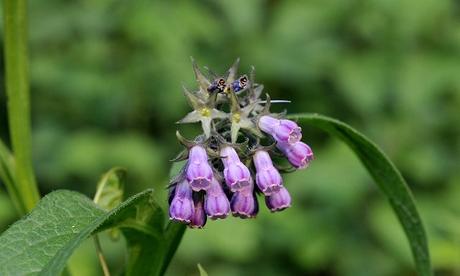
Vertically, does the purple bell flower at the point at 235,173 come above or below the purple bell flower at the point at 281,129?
below

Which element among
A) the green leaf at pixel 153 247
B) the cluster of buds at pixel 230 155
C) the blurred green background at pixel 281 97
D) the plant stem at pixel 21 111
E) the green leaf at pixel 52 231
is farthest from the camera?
the blurred green background at pixel 281 97

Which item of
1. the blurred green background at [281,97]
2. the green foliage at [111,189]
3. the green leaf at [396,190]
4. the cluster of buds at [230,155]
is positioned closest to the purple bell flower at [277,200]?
the cluster of buds at [230,155]

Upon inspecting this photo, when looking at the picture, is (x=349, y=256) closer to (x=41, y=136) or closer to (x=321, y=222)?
(x=321, y=222)

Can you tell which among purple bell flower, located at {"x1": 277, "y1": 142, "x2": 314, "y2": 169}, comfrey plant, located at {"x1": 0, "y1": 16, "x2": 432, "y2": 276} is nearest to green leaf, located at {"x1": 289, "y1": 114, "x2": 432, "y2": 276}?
comfrey plant, located at {"x1": 0, "y1": 16, "x2": 432, "y2": 276}

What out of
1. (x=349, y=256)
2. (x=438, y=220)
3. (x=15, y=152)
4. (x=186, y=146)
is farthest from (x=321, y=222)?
(x=186, y=146)

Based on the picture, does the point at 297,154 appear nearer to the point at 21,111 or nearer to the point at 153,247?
the point at 153,247

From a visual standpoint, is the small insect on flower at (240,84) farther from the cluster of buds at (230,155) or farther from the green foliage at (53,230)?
the green foliage at (53,230)

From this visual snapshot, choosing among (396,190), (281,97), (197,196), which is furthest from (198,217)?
(281,97)
